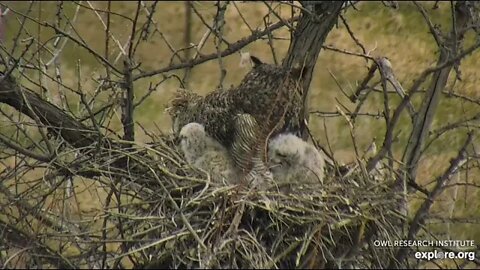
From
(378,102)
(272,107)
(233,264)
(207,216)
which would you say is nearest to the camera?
(233,264)

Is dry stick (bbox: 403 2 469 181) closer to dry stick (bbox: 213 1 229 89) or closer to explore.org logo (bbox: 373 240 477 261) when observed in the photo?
explore.org logo (bbox: 373 240 477 261)

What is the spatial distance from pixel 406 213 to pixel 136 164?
794mm

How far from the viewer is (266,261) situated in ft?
6.59

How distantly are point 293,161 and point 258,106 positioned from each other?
0.67 ft

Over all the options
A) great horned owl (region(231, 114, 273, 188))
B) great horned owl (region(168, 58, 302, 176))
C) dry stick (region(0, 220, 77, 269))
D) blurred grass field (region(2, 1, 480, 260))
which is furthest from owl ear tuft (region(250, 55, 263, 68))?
blurred grass field (region(2, 1, 480, 260))

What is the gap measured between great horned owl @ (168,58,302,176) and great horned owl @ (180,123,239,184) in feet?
0.08

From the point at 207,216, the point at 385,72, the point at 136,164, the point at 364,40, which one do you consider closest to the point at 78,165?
the point at 136,164

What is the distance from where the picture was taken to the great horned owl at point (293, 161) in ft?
8.07

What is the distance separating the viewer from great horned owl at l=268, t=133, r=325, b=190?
246 cm

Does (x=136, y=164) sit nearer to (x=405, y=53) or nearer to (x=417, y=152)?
(x=417, y=152)

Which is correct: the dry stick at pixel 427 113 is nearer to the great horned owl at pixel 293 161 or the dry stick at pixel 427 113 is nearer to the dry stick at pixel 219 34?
the great horned owl at pixel 293 161

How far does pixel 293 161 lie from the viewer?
8.20 feet

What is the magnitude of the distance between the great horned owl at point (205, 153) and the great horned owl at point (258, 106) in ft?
0.08

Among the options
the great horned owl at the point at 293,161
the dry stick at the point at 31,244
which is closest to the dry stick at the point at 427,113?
the great horned owl at the point at 293,161
